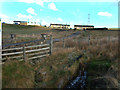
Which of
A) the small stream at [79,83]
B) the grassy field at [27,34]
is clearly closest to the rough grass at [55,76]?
the small stream at [79,83]

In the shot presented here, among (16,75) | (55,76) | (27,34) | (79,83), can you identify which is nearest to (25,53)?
(16,75)

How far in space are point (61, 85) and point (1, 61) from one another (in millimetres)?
3668

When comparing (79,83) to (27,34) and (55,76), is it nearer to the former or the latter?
(55,76)

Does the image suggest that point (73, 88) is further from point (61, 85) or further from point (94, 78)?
point (94, 78)

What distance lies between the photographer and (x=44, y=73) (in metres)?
5.53

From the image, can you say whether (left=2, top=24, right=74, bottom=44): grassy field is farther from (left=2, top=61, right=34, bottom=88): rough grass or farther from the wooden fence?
(left=2, top=61, right=34, bottom=88): rough grass

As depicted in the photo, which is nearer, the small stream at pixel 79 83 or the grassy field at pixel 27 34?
the small stream at pixel 79 83

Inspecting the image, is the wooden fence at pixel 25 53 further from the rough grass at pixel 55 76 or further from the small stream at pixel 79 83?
the small stream at pixel 79 83

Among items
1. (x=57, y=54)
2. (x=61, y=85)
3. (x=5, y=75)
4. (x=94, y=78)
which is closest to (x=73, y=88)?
(x=61, y=85)

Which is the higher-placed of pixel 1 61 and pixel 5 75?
pixel 1 61

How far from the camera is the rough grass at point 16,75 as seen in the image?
4707mm

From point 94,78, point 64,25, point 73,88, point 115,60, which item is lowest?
point 73,88

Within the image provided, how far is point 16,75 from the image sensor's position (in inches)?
205

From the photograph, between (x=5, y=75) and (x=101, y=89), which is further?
(x=5, y=75)
